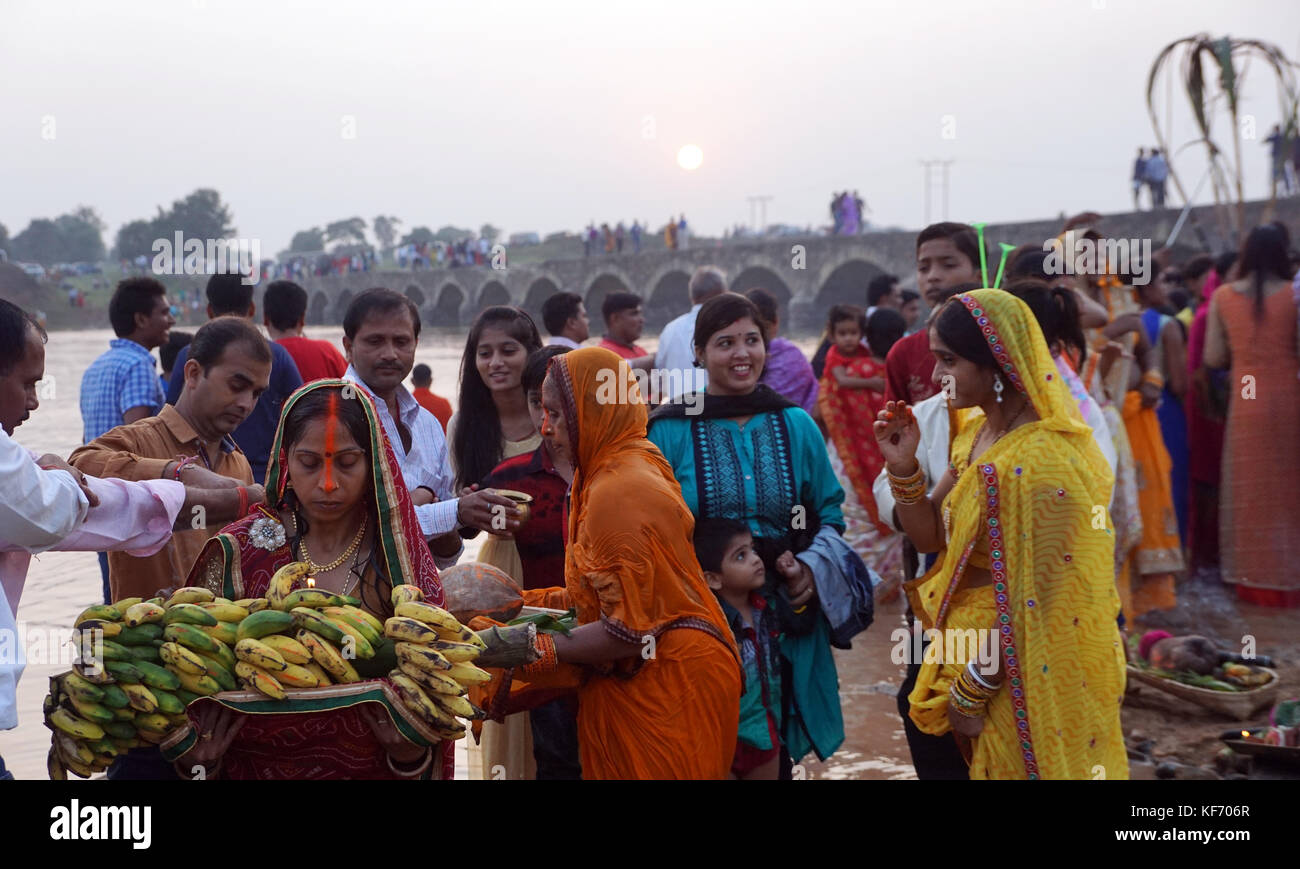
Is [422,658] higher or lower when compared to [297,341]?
lower

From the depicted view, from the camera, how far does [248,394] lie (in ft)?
10.3

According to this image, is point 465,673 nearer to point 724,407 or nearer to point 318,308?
point 724,407

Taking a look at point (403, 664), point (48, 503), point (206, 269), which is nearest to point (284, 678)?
point (403, 664)

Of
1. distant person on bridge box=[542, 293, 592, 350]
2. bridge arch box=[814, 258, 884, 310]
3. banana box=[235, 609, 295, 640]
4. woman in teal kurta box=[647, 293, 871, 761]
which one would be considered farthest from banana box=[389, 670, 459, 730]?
bridge arch box=[814, 258, 884, 310]

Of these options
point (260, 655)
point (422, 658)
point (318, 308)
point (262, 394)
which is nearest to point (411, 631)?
point (422, 658)

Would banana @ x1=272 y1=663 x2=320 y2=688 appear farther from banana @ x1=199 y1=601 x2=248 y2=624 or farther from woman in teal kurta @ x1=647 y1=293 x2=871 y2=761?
woman in teal kurta @ x1=647 y1=293 x2=871 y2=761

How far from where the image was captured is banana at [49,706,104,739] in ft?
6.37

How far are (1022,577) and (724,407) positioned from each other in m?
1.06

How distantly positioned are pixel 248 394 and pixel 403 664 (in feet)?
4.60

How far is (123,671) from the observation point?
1945mm

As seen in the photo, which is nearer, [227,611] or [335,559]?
[227,611]

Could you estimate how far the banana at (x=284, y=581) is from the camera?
2164 millimetres

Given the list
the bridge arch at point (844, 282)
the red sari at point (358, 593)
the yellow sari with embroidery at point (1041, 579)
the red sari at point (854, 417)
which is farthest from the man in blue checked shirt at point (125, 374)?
the bridge arch at point (844, 282)
